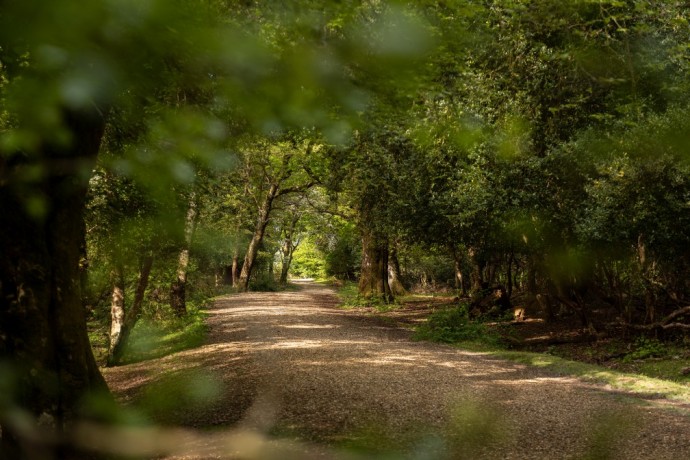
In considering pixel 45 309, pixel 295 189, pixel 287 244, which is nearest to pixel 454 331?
pixel 45 309

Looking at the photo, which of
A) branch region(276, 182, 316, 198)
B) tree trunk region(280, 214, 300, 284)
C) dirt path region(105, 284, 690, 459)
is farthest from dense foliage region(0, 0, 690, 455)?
tree trunk region(280, 214, 300, 284)

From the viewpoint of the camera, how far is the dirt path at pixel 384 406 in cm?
640

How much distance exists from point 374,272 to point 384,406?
19.0m

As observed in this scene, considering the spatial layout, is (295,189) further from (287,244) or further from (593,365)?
(593,365)

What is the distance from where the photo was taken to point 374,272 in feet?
88.9

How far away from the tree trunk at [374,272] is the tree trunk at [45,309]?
67.7ft

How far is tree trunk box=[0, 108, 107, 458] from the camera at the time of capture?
515cm

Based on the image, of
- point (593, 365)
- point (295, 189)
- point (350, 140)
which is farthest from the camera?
point (295, 189)

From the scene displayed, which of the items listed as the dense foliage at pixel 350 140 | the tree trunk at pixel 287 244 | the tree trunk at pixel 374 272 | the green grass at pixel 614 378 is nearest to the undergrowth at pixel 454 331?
the dense foliage at pixel 350 140

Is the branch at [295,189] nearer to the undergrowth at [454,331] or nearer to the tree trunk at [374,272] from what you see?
the tree trunk at [374,272]

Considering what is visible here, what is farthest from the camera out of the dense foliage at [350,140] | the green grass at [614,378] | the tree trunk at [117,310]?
the tree trunk at [117,310]

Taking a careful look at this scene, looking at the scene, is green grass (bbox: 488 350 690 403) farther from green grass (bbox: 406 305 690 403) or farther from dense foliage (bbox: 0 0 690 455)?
dense foliage (bbox: 0 0 690 455)

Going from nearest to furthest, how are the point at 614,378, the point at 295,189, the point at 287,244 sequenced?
the point at 614,378 → the point at 295,189 → the point at 287,244

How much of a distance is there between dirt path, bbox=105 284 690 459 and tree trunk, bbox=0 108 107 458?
1.47 meters
